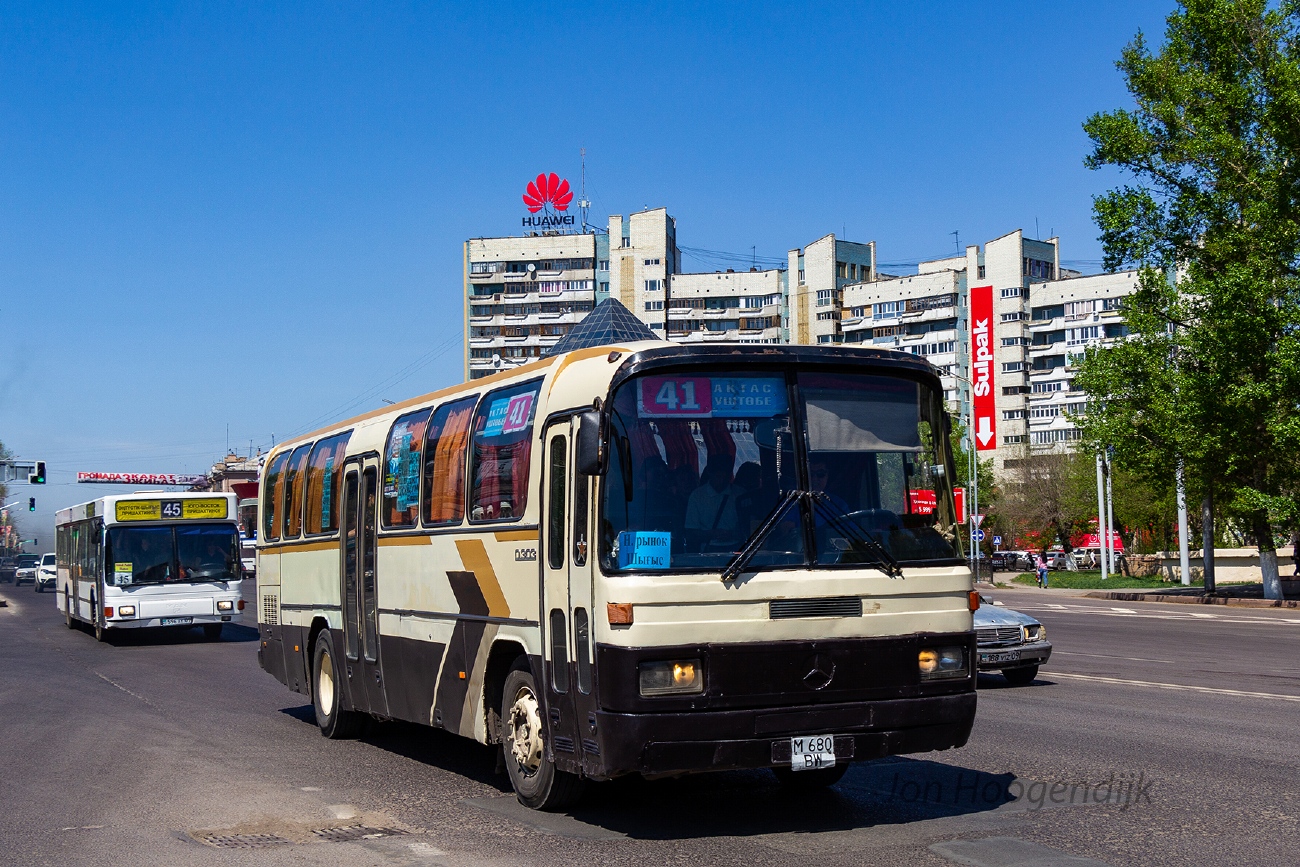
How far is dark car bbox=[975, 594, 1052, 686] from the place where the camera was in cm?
1581

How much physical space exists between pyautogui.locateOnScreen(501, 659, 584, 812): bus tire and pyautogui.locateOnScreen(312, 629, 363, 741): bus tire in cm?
393

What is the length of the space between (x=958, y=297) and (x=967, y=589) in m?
111

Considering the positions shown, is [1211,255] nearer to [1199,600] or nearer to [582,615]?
[1199,600]

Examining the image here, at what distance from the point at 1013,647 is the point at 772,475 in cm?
923

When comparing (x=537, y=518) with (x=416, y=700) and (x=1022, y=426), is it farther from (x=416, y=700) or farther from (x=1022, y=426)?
(x=1022, y=426)

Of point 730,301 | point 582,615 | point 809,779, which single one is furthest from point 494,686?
point 730,301

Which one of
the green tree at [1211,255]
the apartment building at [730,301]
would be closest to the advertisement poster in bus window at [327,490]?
the green tree at [1211,255]

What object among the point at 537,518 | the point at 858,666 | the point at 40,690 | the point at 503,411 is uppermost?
the point at 503,411

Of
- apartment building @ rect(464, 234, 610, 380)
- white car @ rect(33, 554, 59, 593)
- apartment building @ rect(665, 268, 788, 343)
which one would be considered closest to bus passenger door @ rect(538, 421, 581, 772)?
white car @ rect(33, 554, 59, 593)

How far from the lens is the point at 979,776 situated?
370 inches

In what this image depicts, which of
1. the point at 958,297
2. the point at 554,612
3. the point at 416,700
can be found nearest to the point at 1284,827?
the point at 554,612

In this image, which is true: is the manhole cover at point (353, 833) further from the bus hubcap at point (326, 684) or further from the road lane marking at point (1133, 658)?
the road lane marking at point (1133, 658)

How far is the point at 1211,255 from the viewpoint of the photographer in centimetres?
3888

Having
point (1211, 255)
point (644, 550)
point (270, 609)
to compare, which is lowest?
point (270, 609)
